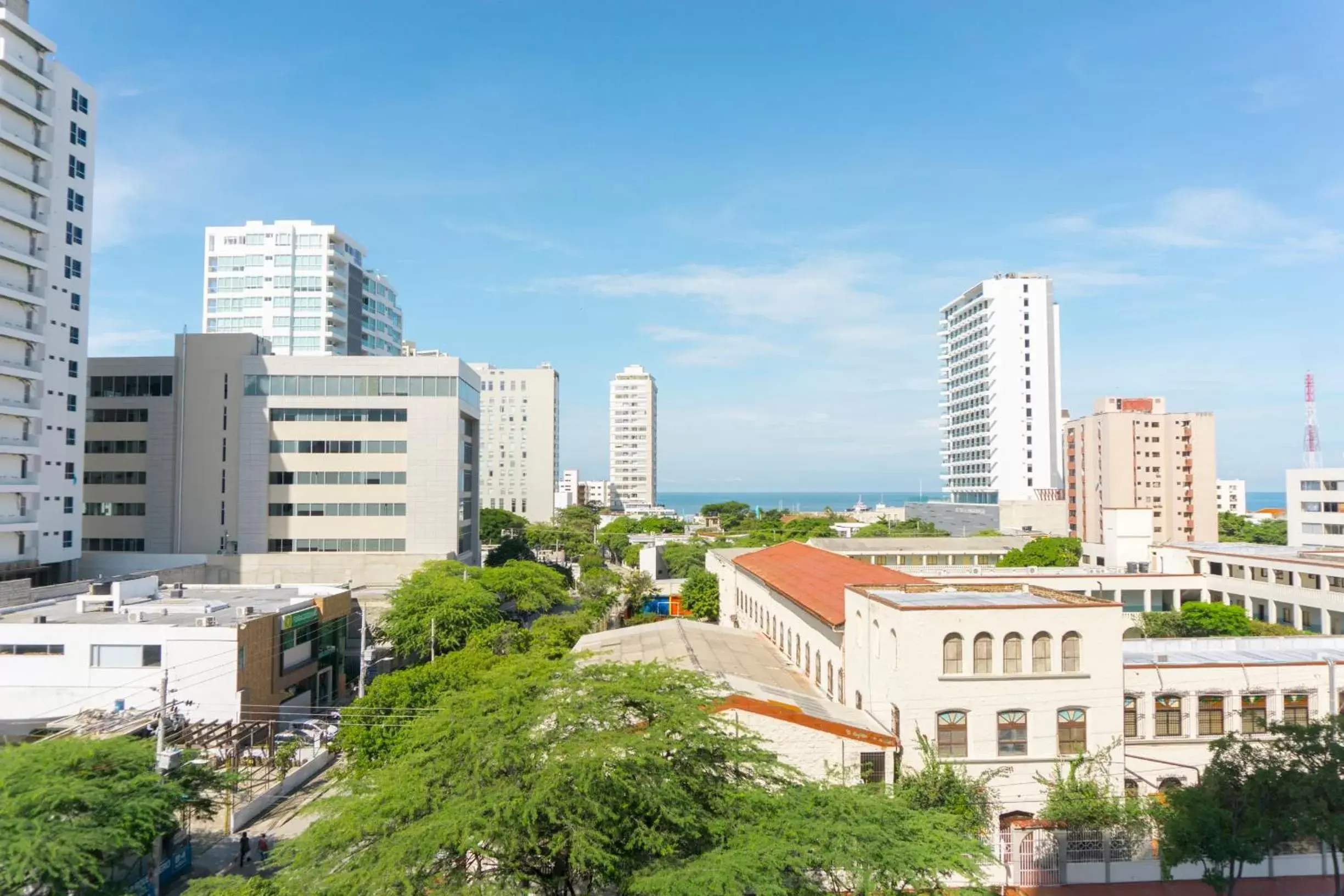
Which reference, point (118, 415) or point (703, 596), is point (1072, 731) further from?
point (118, 415)

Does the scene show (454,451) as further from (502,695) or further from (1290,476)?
(1290,476)

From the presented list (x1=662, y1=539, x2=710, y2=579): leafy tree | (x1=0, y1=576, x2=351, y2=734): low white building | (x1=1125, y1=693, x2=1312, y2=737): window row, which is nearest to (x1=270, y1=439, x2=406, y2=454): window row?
(x1=0, y1=576, x2=351, y2=734): low white building

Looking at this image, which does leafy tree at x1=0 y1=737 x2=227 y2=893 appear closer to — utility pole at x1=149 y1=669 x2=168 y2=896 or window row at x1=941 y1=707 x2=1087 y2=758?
utility pole at x1=149 y1=669 x2=168 y2=896

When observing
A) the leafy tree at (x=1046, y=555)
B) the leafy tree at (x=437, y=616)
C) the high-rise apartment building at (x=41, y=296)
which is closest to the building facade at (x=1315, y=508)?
the leafy tree at (x=1046, y=555)

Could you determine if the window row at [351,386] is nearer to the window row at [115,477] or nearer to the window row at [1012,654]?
the window row at [115,477]

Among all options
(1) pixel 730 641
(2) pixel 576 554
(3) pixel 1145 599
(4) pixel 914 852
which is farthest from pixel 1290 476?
(4) pixel 914 852

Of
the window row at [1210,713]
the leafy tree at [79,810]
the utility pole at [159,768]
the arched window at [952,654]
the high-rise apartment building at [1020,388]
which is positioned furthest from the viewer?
the high-rise apartment building at [1020,388]

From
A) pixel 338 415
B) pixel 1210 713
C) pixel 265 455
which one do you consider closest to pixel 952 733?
pixel 1210 713
